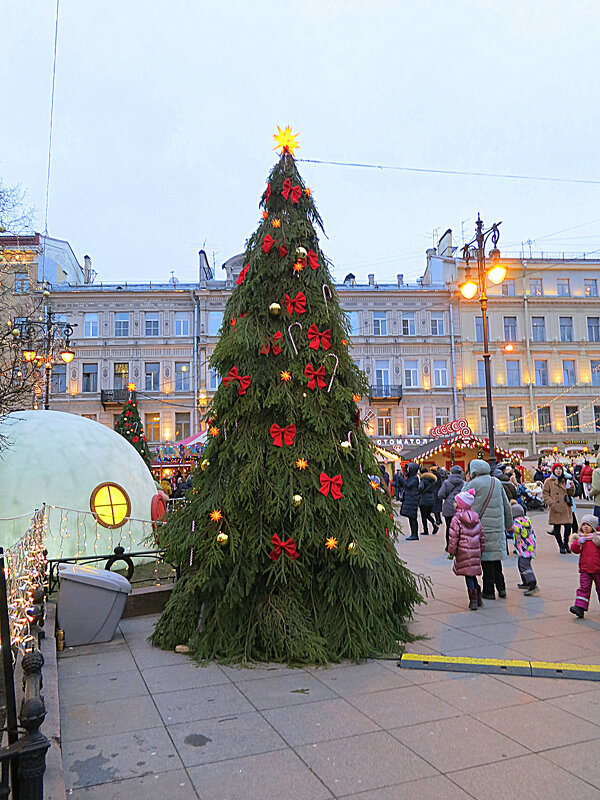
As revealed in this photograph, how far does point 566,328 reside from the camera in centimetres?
4691

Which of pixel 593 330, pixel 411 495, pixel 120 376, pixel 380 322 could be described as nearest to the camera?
pixel 411 495

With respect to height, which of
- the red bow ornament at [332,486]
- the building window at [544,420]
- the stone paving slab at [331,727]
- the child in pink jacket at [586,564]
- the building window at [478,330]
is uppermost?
the building window at [478,330]

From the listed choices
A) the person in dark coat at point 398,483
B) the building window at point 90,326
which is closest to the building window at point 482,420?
the person in dark coat at point 398,483

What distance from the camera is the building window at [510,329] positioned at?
46059 mm

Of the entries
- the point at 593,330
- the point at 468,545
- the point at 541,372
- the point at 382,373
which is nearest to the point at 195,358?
the point at 382,373

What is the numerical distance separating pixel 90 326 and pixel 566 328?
35.5 metres

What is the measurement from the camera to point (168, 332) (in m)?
43.6

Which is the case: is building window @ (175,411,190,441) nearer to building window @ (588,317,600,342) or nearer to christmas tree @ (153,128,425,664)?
building window @ (588,317,600,342)

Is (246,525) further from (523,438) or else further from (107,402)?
(523,438)

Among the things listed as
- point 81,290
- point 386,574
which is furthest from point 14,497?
point 81,290

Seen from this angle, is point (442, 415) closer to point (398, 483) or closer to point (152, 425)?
point (152, 425)

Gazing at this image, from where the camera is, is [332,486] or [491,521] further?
[491,521]

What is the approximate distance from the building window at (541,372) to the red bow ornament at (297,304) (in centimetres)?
4278

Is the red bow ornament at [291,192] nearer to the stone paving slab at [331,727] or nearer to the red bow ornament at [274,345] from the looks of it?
the red bow ornament at [274,345]
